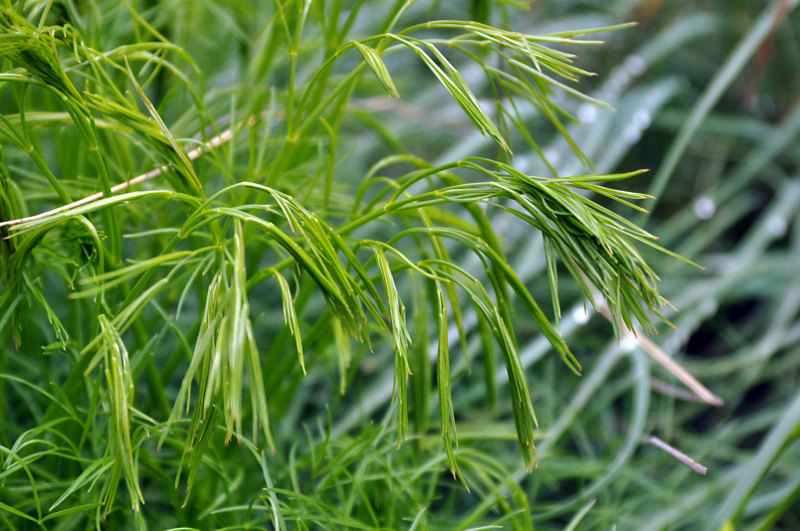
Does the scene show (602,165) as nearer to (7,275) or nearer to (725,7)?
(725,7)

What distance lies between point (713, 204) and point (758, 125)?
Result: 0.18 meters

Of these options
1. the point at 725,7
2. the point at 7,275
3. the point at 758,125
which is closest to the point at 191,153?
the point at 7,275

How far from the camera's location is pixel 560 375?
103 cm

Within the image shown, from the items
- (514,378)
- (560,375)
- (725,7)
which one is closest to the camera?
(514,378)

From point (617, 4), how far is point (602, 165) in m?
0.49

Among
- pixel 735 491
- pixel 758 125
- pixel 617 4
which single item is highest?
pixel 617 4

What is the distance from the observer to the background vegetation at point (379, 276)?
0.43m

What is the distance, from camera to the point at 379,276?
1.62 ft

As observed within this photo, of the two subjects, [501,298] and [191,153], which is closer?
[501,298]

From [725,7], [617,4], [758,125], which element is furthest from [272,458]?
[725,7]

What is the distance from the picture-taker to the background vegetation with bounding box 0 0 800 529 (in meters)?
0.43

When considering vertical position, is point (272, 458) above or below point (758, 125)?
below

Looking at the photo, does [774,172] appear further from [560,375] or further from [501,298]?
[501,298]

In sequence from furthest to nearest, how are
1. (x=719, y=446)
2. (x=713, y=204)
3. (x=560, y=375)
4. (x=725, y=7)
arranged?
(x=725, y=7) → (x=713, y=204) → (x=560, y=375) → (x=719, y=446)
